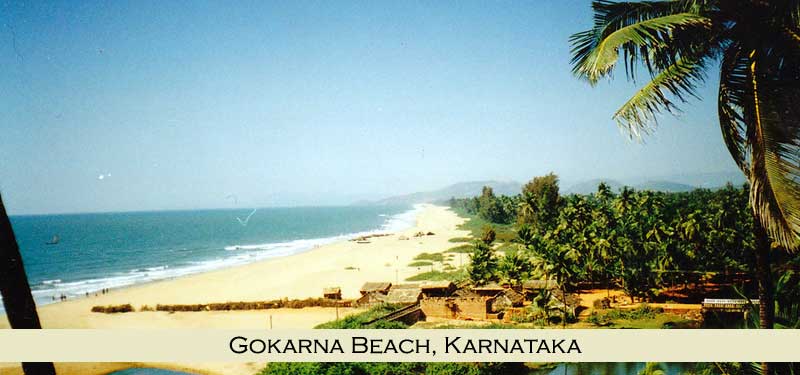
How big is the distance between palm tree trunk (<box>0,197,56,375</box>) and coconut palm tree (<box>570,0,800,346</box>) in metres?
4.66

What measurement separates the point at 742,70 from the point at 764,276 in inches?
78.5

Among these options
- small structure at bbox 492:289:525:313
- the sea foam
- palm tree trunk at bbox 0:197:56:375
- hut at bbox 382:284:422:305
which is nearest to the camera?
palm tree trunk at bbox 0:197:56:375

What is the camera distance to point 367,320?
13.3m

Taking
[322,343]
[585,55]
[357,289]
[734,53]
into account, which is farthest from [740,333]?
[357,289]

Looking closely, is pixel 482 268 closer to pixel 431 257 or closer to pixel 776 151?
pixel 431 257

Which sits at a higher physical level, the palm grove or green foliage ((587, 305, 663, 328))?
the palm grove

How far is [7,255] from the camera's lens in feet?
8.65

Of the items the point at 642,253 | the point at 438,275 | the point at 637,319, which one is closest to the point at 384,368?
the point at 637,319

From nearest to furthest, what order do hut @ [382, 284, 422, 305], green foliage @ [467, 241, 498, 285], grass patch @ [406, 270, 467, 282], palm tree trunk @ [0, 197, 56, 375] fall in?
palm tree trunk @ [0, 197, 56, 375] → hut @ [382, 284, 422, 305] → green foliage @ [467, 241, 498, 285] → grass patch @ [406, 270, 467, 282]

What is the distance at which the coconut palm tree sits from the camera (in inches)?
120

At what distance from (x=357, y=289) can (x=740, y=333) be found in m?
20.3

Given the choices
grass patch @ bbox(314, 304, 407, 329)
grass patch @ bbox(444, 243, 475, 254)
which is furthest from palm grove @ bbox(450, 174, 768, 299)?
grass patch @ bbox(444, 243, 475, 254)

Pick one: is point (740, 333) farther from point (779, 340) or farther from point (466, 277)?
point (466, 277)

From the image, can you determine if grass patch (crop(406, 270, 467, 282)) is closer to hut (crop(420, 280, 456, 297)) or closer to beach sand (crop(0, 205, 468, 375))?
beach sand (crop(0, 205, 468, 375))
